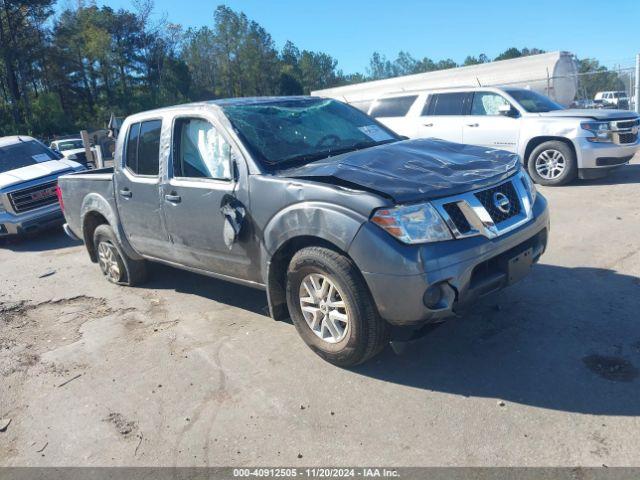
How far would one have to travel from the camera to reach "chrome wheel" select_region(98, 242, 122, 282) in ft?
19.8

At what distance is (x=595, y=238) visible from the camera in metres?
6.04


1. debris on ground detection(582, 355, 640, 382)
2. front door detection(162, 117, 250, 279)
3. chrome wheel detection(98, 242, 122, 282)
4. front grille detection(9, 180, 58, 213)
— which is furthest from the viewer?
front grille detection(9, 180, 58, 213)

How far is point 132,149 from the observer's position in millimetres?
5277

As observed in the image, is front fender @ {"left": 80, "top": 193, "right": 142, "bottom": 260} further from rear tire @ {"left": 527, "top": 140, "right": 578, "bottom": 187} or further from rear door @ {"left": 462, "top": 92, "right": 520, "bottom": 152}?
rear tire @ {"left": 527, "top": 140, "right": 578, "bottom": 187}

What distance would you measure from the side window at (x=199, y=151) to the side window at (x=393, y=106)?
726 cm

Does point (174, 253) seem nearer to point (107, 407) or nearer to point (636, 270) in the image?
point (107, 407)

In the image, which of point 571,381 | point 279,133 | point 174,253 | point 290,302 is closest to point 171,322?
point 174,253

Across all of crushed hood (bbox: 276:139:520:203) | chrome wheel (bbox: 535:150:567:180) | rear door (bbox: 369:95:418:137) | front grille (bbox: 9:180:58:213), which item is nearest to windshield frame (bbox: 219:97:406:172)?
crushed hood (bbox: 276:139:520:203)

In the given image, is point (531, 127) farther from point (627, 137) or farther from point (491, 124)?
point (627, 137)

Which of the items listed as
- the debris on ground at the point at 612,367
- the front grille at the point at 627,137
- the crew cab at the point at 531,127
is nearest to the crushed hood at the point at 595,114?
the crew cab at the point at 531,127

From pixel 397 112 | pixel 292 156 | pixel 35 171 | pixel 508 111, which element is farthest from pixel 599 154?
pixel 35 171

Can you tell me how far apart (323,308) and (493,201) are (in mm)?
1331

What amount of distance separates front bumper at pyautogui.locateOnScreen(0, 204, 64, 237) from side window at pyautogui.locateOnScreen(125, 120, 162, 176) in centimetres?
483

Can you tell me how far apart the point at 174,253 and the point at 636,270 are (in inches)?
168
